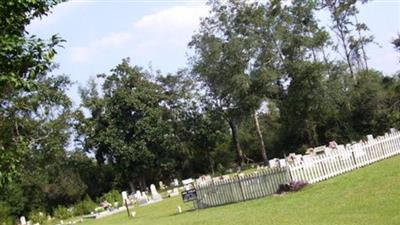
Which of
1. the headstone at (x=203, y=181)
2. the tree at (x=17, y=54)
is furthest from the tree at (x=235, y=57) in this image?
the tree at (x=17, y=54)

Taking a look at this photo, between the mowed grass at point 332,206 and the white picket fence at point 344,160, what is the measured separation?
0.96 metres

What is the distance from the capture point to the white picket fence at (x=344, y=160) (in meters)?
18.8

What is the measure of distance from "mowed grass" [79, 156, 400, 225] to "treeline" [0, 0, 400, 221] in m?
21.2

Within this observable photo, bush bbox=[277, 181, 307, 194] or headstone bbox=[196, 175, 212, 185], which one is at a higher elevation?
headstone bbox=[196, 175, 212, 185]

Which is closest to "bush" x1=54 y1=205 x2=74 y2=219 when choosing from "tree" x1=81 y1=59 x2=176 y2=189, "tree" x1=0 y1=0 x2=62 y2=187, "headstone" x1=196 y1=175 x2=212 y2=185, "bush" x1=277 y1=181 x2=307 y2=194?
"tree" x1=81 y1=59 x2=176 y2=189

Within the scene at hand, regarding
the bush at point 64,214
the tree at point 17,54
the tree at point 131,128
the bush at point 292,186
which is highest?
the tree at point 131,128

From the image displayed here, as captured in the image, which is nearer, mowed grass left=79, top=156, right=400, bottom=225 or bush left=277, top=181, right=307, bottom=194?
mowed grass left=79, top=156, right=400, bottom=225

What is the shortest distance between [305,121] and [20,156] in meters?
42.2

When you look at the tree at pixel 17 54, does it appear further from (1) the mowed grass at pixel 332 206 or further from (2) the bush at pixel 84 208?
(2) the bush at pixel 84 208

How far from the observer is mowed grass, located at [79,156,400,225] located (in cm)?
1086

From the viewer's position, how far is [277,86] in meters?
46.7

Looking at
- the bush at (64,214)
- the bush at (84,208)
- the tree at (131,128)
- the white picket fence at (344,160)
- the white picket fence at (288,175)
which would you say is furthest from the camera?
the tree at (131,128)

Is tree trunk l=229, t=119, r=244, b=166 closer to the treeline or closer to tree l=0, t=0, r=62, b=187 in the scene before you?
the treeline

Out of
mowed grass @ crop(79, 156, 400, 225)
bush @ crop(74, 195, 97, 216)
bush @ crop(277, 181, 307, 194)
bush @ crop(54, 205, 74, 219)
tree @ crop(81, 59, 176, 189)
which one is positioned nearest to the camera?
mowed grass @ crop(79, 156, 400, 225)
